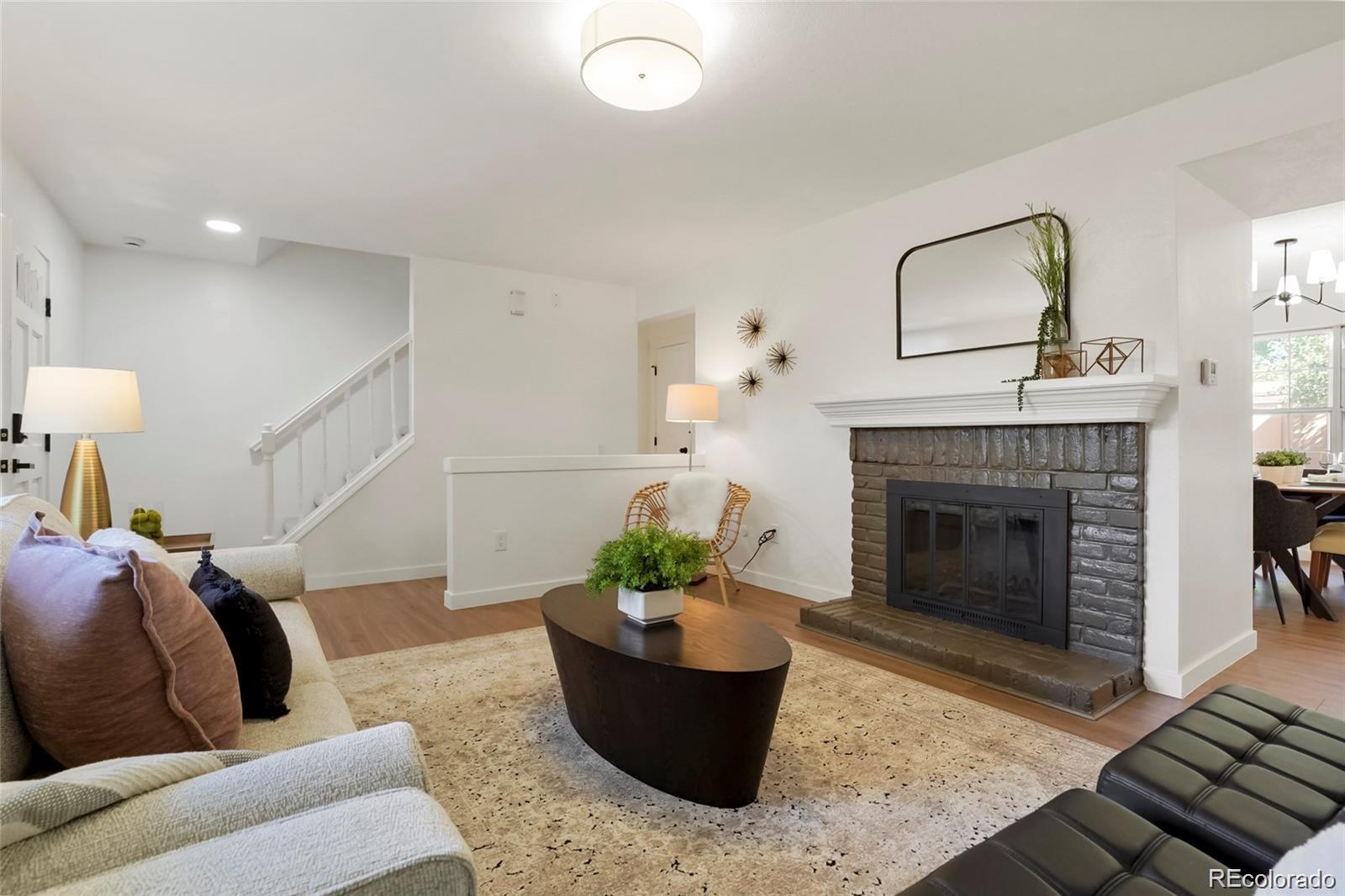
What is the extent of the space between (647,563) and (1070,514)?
6.86 feet

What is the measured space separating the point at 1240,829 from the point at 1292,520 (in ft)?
12.4

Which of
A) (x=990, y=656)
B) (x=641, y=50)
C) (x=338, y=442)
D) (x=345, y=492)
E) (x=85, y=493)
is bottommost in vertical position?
(x=990, y=656)

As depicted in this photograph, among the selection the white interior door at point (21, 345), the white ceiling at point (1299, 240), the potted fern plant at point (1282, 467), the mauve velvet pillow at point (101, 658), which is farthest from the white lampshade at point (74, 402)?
the potted fern plant at point (1282, 467)

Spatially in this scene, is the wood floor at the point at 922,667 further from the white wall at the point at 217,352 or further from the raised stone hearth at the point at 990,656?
the white wall at the point at 217,352

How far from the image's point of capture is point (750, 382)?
4.95 meters

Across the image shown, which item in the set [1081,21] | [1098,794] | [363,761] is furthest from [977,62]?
[363,761]

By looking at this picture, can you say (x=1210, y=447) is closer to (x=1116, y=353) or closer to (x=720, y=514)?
(x=1116, y=353)

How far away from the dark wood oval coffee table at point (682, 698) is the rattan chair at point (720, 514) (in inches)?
88.6

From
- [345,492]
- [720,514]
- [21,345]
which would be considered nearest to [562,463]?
[720,514]

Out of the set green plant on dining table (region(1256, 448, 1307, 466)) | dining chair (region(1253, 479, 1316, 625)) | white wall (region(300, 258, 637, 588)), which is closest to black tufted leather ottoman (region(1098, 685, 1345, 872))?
dining chair (region(1253, 479, 1316, 625))

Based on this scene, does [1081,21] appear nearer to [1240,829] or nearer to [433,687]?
[1240,829]

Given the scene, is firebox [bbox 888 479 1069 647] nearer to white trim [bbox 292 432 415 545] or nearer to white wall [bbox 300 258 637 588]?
white wall [bbox 300 258 637 588]

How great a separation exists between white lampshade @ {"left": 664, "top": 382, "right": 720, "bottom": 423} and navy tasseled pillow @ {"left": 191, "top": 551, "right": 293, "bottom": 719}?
11.6ft

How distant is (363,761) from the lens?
2.83 feet
